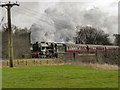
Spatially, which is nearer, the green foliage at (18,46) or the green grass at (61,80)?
the green grass at (61,80)

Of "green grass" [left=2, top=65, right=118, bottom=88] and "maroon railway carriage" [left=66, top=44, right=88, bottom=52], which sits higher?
"maroon railway carriage" [left=66, top=44, right=88, bottom=52]

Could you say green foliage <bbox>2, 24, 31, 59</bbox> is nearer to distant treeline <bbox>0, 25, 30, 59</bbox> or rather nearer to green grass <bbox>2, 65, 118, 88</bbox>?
distant treeline <bbox>0, 25, 30, 59</bbox>

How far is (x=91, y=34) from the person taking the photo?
273 feet

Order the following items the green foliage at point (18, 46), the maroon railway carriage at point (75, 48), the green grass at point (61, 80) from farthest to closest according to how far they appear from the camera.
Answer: the maroon railway carriage at point (75, 48) → the green foliage at point (18, 46) → the green grass at point (61, 80)

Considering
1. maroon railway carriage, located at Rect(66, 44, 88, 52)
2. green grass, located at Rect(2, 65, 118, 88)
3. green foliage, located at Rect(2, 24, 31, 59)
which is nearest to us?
green grass, located at Rect(2, 65, 118, 88)

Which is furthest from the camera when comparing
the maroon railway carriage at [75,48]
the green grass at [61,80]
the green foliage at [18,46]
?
the maroon railway carriage at [75,48]

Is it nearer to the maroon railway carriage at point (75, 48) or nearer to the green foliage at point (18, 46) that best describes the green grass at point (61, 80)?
the green foliage at point (18, 46)

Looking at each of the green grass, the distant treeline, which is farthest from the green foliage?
the green grass

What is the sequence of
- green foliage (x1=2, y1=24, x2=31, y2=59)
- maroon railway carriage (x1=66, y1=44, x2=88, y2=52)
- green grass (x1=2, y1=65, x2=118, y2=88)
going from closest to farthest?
green grass (x1=2, y1=65, x2=118, y2=88) → green foliage (x1=2, y1=24, x2=31, y2=59) → maroon railway carriage (x1=66, y1=44, x2=88, y2=52)

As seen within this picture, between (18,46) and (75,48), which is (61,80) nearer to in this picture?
(18,46)

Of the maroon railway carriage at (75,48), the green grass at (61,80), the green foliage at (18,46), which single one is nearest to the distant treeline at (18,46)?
the green foliage at (18,46)

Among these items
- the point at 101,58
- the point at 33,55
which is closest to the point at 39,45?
the point at 33,55

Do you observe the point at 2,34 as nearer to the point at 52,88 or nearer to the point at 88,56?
the point at 88,56

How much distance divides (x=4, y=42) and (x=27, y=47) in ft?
19.2
